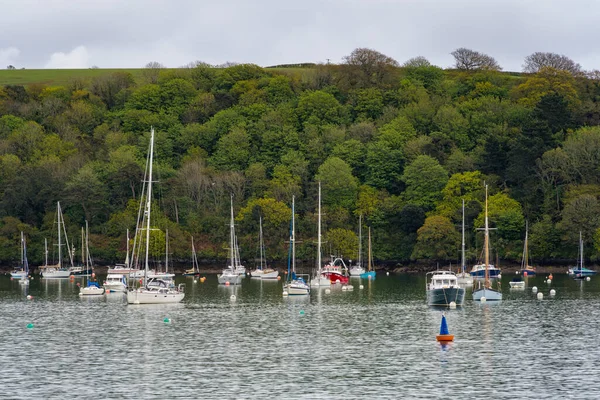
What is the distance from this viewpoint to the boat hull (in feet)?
266

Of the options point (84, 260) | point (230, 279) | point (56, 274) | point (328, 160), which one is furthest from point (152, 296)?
point (328, 160)

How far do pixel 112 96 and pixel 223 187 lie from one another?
4821cm

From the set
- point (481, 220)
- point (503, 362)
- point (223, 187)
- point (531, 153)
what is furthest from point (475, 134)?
point (503, 362)

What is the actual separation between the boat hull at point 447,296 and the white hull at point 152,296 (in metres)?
21.4

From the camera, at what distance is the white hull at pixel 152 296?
8381 cm

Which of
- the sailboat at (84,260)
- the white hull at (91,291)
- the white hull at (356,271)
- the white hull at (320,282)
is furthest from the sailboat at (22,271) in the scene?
the white hull at (356,271)

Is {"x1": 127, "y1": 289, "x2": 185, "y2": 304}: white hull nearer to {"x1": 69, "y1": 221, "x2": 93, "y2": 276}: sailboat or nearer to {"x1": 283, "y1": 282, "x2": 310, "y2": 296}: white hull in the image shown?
{"x1": 283, "y1": 282, "x2": 310, "y2": 296}: white hull

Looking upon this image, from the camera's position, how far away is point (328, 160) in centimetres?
15662

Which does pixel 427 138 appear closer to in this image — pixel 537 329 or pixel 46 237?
pixel 46 237

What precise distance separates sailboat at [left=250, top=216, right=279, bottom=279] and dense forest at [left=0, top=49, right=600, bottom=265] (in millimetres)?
1977

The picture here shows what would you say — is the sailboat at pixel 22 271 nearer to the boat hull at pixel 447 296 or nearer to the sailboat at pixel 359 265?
the sailboat at pixel 359 265

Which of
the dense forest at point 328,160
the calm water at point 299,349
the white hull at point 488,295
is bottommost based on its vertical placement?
the calm water at point 299,349

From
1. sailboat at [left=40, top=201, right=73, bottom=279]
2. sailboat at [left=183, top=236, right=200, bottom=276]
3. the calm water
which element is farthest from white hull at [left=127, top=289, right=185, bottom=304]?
sailboat at [left=40, top=201, right=73, bottom=279]

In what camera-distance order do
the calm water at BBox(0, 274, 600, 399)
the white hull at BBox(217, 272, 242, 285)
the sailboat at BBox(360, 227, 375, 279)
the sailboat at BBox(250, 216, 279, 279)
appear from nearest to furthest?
the calm water at BBox(0, 274, 600, 399), the white hull at BBox(217, 272, 242, 285), the sailboat at BBox(250, 216, 279, 279), the sailboat at BBox(360, 227, 375, 279)
